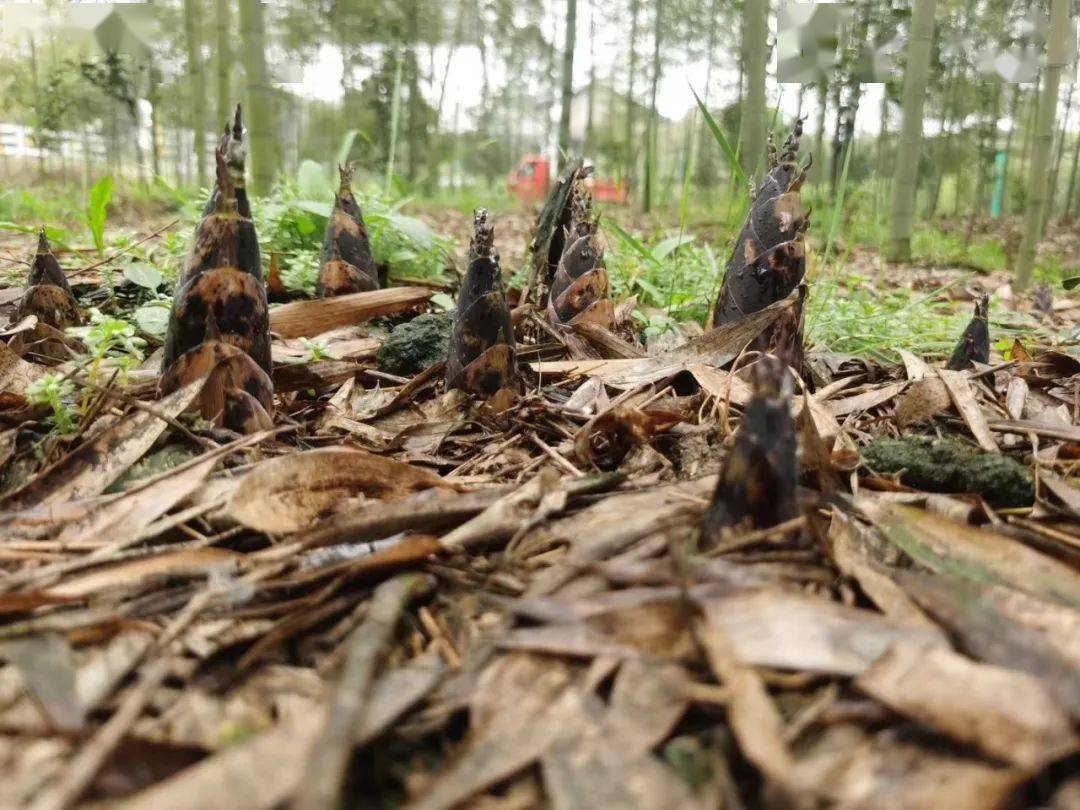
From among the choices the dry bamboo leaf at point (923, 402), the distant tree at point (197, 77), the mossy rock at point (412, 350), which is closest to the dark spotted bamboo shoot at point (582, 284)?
the mossy rock at point (412, 350)

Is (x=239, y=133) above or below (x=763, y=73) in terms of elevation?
below

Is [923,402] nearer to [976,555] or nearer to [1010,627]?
[976,555]

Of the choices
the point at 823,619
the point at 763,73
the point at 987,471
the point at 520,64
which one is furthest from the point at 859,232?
the point at 520,64

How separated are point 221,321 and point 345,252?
3.91 feet

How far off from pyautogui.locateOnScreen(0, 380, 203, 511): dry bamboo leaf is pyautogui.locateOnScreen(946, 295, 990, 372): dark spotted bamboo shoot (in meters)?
1.91

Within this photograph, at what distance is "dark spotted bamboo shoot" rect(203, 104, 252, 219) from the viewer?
1372mm

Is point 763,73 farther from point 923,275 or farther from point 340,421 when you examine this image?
point 340,421

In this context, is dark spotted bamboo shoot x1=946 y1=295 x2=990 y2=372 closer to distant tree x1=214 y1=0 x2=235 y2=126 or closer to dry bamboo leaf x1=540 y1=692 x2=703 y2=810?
dry bamboo leaf x1=540 y1=692 x2=703 y2=810

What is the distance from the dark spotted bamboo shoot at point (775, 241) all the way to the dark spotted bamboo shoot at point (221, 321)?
1216 millimetres

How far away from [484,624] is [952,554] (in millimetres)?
623

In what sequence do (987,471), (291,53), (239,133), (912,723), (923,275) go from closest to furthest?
(912,723) → (987,471) → (239,133) → (923,275) → (291,53)

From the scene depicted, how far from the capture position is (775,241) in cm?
197

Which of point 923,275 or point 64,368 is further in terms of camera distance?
point 923,275

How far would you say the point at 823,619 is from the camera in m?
0.81
